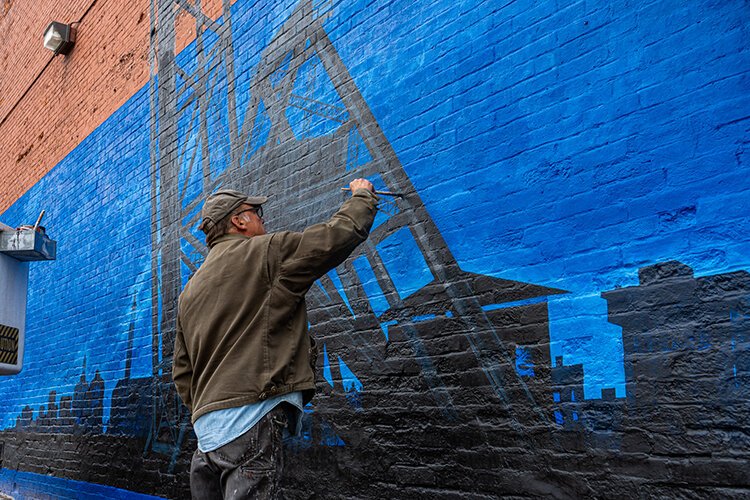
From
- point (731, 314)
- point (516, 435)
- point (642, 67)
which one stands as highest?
point (642, 67)

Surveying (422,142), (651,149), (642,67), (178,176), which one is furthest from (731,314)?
(178,176)

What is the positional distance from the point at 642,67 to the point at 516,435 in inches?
68.5

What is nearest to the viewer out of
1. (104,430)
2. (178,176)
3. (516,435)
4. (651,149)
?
(651,149)

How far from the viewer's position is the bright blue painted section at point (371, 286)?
4.12 m

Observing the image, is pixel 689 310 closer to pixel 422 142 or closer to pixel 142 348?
pixel 422 142

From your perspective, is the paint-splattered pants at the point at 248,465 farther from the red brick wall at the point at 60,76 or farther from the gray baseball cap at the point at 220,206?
the red brick wall at the point at 60,76

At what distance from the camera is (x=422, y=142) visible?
13.0 ft

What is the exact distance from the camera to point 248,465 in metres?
2.50

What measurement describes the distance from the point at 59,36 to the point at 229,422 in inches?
318

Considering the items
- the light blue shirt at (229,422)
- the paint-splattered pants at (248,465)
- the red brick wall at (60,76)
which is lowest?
the paint-splattered pants at (248,465)

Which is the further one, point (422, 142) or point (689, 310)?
point (422, 142)

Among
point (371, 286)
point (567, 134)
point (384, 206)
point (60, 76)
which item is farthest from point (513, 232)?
point (60, 76)

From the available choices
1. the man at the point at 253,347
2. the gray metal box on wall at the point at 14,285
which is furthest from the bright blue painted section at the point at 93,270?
the man at the point at 253,347

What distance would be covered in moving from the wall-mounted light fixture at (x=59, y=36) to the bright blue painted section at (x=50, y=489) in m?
5.41
